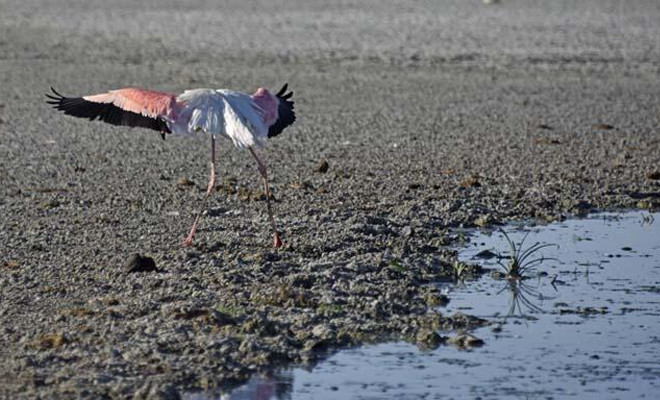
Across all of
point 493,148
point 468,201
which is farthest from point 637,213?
point 493,148

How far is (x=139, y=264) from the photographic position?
325 inches

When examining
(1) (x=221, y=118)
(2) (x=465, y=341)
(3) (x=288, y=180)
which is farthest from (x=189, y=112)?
(3) (x=288, y=180)

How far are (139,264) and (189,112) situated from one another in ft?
3.64

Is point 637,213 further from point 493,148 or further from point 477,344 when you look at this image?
point 477,344

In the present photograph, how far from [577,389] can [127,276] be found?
297 centimetres

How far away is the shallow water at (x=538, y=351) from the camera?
645 cm

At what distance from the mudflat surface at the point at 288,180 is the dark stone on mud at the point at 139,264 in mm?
109

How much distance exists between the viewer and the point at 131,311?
24.2 ft

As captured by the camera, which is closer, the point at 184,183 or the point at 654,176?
the point at 184,183

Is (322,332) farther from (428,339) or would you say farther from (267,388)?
(267,388)

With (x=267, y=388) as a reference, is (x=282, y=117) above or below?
above

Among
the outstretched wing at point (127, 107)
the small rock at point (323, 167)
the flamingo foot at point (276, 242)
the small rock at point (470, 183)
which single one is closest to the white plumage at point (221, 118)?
the outstretched wing at point (127, 107)

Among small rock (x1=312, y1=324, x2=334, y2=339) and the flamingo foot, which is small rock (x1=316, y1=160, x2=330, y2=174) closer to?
the flamingo foot

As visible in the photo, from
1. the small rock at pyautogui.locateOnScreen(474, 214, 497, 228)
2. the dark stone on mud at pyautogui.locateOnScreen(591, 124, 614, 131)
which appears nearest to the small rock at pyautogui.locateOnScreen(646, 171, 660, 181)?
the small rock at pyautogui.locateOnScreen(474, 214, 497, 228)
